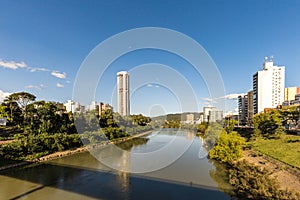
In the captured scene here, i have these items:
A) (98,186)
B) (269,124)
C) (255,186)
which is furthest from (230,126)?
(98,186)

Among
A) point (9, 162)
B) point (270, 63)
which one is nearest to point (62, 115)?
point (9, 162)

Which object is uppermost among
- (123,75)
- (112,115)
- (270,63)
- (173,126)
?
(270,63)

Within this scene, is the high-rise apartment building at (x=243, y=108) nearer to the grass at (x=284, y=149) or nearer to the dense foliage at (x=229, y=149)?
the grass at (x=284, y=149)

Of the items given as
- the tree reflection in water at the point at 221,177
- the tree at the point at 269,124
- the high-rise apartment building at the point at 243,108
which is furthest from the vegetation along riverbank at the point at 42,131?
the high-rise apartment building at the point at 243,108

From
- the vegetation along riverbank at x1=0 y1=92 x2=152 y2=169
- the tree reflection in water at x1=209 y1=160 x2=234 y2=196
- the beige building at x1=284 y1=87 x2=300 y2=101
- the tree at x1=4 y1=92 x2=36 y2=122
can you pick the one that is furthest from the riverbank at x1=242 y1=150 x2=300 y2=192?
the beige building at x1=284 y1=87 x2=300 y2=101

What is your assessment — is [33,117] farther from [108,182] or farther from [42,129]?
[108,182]

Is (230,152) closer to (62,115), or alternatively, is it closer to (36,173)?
(36,173)
